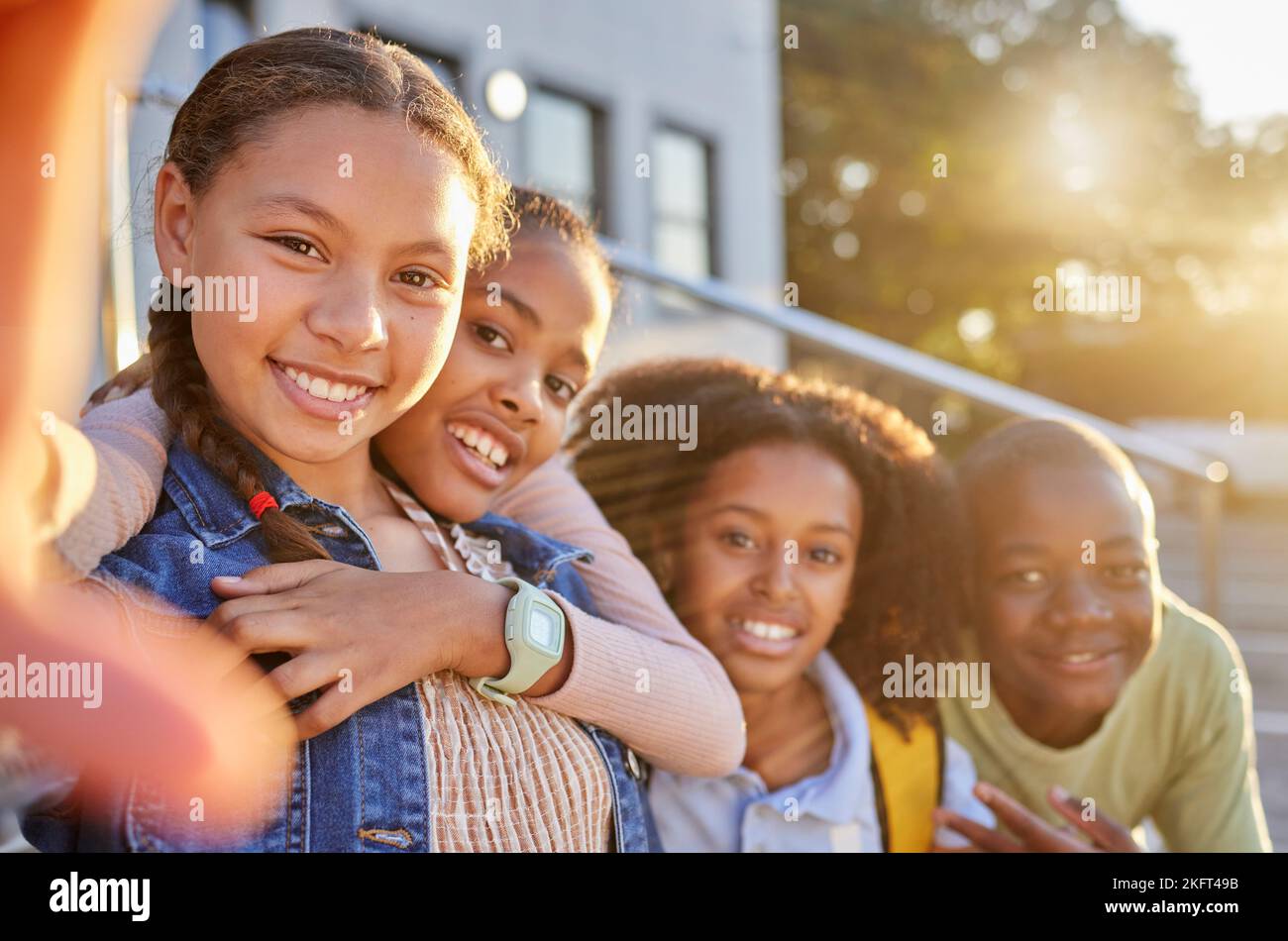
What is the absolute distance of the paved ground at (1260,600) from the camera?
122 inches

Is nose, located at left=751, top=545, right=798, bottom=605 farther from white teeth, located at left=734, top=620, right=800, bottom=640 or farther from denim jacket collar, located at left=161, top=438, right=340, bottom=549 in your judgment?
denim jacket collar, located at left=161, top=438, right=340, bottom=549

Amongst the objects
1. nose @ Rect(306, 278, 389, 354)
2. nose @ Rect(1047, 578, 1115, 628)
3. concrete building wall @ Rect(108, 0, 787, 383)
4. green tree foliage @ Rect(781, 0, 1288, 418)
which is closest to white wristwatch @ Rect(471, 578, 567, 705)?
nose @ Rect(306, 278, 389, 354)

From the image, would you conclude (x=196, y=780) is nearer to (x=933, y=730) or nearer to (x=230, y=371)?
(x=230, y=371)

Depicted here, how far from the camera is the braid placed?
122 cm

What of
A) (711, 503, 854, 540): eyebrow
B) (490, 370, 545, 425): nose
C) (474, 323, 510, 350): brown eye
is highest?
(474, 323, 510, 350): brown eye

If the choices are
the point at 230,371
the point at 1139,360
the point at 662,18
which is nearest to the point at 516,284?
the point at 230,371

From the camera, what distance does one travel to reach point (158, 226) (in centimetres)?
124

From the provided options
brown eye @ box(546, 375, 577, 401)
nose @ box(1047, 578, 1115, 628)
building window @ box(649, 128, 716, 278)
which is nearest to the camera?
brown eye @ box(546, 375, 577, 401)

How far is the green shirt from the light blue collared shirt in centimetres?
19

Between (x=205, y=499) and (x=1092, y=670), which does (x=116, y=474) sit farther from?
(x=1092, y=670)

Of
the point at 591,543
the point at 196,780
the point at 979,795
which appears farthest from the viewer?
the point at 979,795

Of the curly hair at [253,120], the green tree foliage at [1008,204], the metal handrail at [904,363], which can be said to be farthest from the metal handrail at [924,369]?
the green tree foliage at [1008,204]

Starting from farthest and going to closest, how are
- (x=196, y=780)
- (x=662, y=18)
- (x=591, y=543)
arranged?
(x=662, y=18) < (x=591, y=543) < (x=196, y=780)
